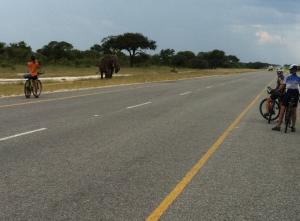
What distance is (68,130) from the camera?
337 inches

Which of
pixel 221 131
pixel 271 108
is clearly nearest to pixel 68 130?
pixel 221 131

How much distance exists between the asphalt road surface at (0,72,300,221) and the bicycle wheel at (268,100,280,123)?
2.62 feet

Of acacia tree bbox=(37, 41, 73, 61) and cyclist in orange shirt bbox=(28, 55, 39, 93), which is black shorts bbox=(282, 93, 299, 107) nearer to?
cyclist in orange shirt bbox=(28, 55, 39, 93)

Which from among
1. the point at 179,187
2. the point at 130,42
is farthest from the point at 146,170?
the point at 130,42

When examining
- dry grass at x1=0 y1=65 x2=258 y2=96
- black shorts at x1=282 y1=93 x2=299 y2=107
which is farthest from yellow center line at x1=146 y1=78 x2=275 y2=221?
dry grass at x1=0 y1=65 x2=258 y2=96

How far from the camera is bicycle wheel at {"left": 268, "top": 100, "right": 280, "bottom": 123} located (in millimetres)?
10538

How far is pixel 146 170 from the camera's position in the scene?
217 inches

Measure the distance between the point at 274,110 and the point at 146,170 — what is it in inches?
258

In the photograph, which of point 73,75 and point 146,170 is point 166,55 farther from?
point 146,170

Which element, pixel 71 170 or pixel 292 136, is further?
pixel 292 136

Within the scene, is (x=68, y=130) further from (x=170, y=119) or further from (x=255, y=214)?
(x=255, y=214)

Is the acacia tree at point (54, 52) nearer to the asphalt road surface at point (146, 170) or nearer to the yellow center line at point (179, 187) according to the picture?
the asphalt road surface at point (146, 170)

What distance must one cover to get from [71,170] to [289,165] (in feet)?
12.2

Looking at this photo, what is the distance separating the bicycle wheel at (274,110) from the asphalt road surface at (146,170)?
80 centimetres
